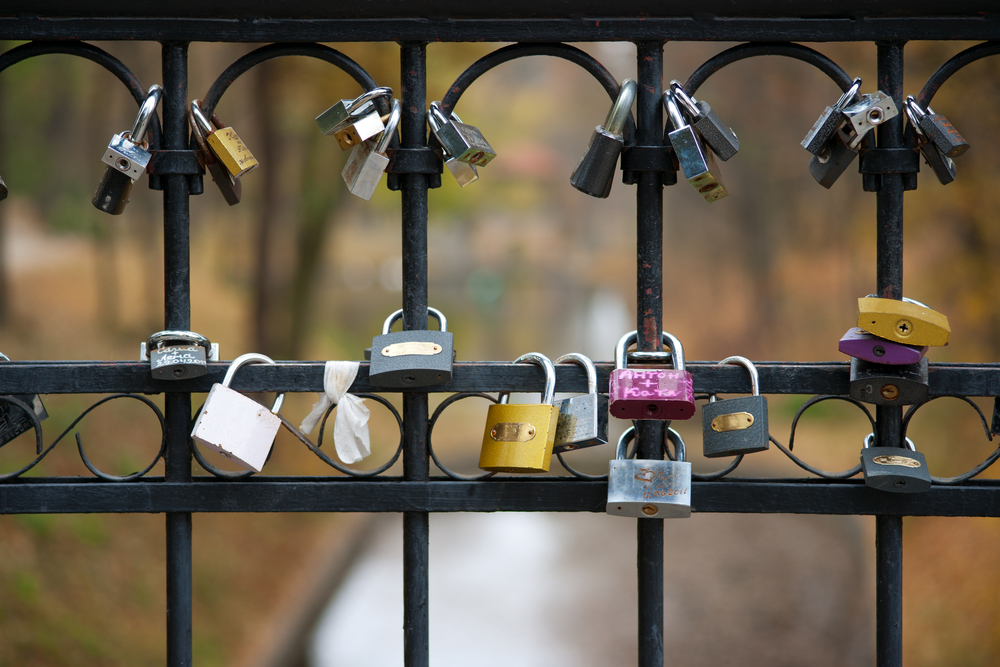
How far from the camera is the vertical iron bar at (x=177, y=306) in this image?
172 centimetres

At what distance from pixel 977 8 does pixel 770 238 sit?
1551 cm

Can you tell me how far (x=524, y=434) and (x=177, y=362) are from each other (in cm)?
73

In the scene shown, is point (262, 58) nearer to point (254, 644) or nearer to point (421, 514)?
point (421, 514)

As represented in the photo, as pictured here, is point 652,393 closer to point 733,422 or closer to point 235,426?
point 733,422

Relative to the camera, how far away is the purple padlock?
1624 mm

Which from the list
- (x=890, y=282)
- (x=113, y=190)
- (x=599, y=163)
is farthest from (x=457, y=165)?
(x=890, y=282)

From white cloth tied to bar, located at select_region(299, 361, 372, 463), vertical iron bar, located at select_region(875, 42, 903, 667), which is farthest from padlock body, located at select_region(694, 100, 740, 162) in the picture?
white cloth tied to bar, located at select_region(299, 361, 372, 463)

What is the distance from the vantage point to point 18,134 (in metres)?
11.6

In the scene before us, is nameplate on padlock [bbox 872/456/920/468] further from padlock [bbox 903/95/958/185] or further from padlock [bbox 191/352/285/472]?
padlock [bbox 191/352/285/472]

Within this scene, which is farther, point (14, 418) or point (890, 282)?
point (14, 418)

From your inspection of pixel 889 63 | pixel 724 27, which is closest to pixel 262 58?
pixel 724 27

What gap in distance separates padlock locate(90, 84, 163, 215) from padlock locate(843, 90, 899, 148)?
55.6 inches

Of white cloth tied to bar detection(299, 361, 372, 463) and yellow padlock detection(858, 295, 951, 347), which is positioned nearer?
Answer: yellow padlock detection(858, 295, 951, 347)

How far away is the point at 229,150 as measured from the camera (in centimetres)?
170
